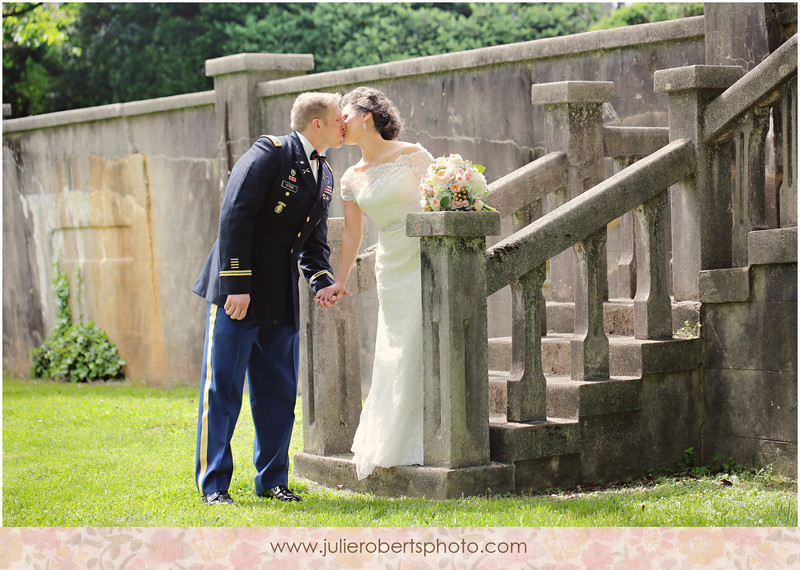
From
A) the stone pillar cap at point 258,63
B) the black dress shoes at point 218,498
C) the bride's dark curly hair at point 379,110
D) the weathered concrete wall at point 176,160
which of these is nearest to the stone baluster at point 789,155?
the weathered concrete wall at point 176,160

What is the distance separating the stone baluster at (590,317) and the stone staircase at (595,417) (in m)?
0.08

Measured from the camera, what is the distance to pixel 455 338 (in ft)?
18.2

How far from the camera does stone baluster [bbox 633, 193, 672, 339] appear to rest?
629cm

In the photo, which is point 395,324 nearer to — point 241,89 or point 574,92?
point 574,92

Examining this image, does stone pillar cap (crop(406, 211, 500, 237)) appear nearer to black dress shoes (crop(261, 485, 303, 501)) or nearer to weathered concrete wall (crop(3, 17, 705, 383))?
black dress shoes (crop(261, 485, 303, 501))

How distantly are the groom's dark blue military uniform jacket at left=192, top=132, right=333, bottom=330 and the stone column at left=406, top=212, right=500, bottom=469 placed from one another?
0.63 meters

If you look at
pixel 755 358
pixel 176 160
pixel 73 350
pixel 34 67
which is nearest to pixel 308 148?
pixel 755 358

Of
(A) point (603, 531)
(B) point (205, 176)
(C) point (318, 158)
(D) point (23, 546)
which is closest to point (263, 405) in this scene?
(C) point (318, 158)

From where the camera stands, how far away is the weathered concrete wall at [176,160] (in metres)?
7.94

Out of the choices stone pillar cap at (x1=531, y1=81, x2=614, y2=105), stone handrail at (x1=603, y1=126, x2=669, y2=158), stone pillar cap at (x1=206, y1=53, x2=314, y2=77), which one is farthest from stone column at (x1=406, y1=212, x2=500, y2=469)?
stone pillar cap at (x1=206, y1=53, x2=314, y2=77)

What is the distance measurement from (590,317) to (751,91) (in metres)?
1.47

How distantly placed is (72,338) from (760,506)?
28.6ft

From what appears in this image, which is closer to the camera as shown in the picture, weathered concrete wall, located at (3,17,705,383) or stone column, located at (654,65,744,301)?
stone column, located at (654,65,744,301)

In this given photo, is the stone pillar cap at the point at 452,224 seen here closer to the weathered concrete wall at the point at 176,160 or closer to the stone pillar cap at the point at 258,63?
the weathered concrete wall at the point at 176,160
